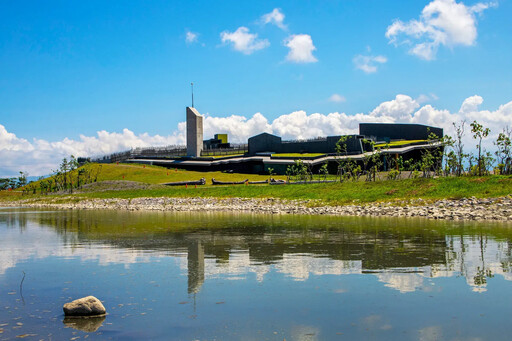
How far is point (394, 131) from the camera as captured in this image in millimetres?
110375

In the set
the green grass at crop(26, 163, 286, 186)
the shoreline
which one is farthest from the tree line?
the shoreline

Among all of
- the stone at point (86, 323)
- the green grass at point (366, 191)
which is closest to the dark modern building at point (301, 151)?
the green grass at point (366, 191)

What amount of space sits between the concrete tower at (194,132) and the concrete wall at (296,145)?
1367 cm

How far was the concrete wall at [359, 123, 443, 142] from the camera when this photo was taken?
10950 centimetres

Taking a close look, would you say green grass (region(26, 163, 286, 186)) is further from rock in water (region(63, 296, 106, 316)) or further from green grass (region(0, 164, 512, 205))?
rock in water (region(63, 296, 106, 316))

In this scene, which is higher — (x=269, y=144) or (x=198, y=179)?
(x=269, y=144)

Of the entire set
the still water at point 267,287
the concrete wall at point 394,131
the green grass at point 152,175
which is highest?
the concrete wall at point 394,131

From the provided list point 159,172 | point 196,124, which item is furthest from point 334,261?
point 196,124

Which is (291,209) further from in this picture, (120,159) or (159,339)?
(120,159)

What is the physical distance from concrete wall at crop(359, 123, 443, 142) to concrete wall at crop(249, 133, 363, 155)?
1516 cm

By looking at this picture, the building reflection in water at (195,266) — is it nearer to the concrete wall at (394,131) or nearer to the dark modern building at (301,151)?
the dark modern building at (301,151)

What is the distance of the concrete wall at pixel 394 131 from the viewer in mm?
109500

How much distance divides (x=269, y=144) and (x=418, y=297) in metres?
97.7

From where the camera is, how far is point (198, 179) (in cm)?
8675
